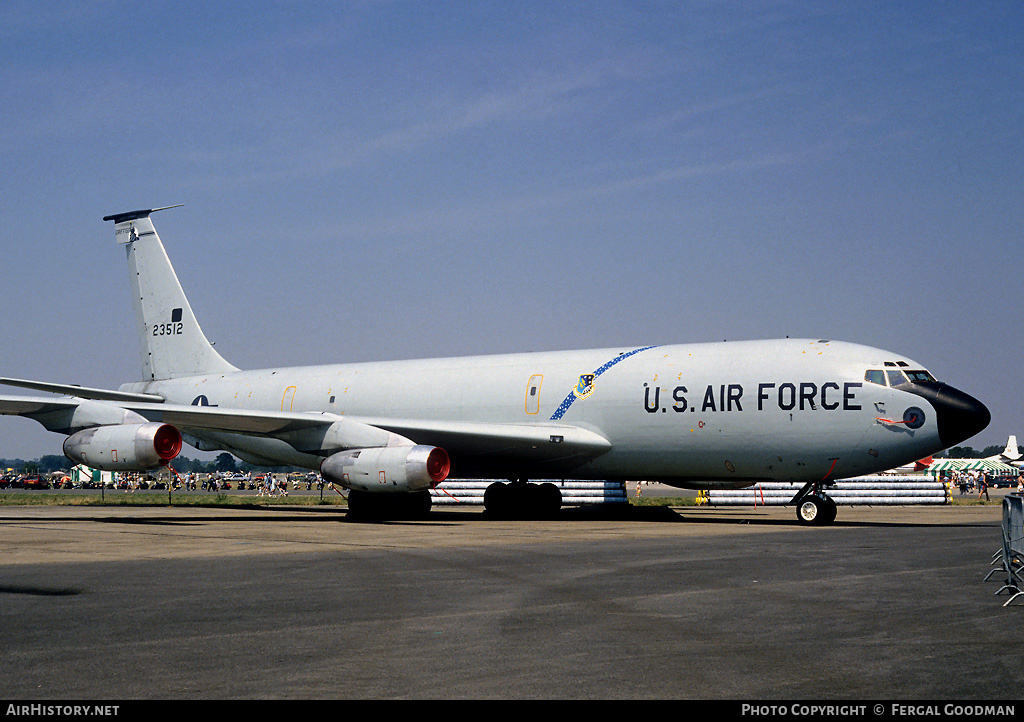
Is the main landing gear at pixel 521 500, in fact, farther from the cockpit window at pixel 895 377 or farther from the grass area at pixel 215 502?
the cockpit window at pixel 895 377

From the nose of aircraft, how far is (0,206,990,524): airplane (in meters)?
0.03

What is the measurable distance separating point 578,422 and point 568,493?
43.2 ft

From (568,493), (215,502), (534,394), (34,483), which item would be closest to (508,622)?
(534,394)

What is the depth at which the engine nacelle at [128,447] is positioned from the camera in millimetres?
27609

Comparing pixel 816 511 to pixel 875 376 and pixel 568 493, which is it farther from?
pixel 568 493

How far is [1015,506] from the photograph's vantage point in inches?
504

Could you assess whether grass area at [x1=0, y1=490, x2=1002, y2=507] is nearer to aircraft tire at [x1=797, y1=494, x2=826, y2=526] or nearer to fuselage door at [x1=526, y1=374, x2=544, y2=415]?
fuselage door at [x1=526, y1=374, x2=544, y2=415]

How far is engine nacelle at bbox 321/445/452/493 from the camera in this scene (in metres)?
27.3

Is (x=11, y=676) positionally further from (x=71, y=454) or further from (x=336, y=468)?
(x=71, y=454)

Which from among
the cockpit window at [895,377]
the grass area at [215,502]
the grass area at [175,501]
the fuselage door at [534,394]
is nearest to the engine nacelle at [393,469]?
the fuselage door at [534,394]

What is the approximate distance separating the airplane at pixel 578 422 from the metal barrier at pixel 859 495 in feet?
31.3

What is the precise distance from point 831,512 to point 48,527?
61.8 ft

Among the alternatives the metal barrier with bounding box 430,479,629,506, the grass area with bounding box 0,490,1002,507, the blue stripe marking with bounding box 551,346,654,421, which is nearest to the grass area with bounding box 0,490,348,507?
the grass area with bounding box 0,490,1002,507

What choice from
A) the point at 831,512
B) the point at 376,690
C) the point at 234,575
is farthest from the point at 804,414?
the point at 376,690
